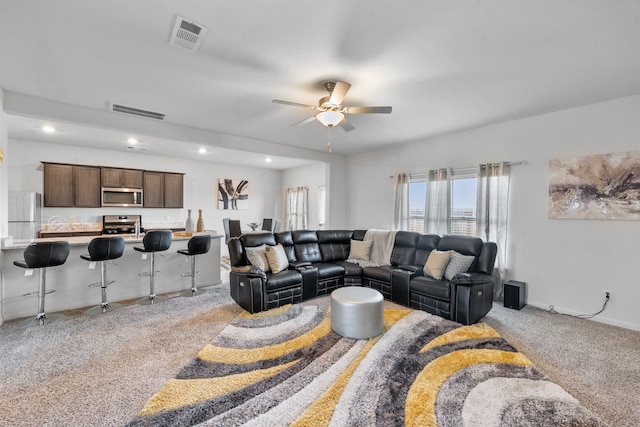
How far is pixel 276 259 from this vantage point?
407cm

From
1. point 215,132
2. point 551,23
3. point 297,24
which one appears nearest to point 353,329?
point 297,24

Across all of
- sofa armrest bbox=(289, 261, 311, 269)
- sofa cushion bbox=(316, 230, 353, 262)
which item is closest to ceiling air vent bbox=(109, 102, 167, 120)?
sofa armrest bbox=(289, 261, 311, 269)

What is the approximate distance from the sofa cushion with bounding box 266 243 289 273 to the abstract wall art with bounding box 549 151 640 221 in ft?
12.5

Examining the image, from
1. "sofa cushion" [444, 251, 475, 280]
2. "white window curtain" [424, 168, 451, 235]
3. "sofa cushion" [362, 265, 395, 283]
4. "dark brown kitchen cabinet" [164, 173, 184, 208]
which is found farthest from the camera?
"dark brown kitchen cabinet" [164, 173, 184, 208]

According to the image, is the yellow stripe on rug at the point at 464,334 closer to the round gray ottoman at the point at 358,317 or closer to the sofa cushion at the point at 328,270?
the round gray ottoman at the point at 358,317

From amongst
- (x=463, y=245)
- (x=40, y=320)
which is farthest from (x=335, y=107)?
(x=40, y=320)

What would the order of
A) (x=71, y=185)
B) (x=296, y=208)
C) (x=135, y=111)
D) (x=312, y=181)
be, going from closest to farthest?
(x=135, y=111)
(x=71, y=185)
(x=312, y=181)
(x=296, y=208)

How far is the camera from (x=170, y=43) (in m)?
2.30

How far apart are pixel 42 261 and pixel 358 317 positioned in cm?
363

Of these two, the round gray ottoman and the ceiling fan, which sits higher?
the ceiling fan

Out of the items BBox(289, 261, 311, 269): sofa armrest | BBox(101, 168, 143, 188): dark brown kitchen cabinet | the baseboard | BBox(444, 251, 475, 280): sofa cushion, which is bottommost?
the baseboard

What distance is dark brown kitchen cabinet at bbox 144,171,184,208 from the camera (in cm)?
680

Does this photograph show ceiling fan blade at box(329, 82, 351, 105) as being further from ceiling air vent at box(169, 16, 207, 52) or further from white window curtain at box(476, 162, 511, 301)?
white window curtain at box(476, 162, 511, 301)

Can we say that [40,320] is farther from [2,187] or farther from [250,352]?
[250,352]
